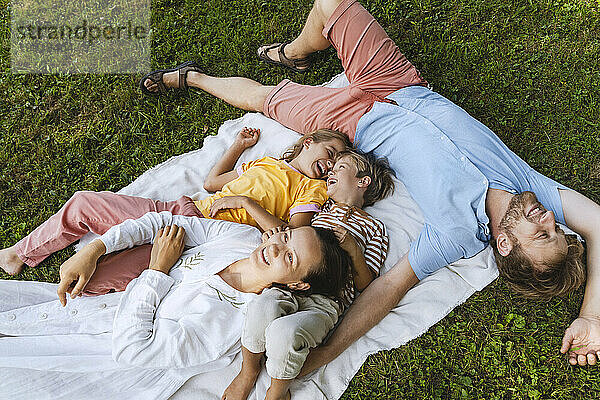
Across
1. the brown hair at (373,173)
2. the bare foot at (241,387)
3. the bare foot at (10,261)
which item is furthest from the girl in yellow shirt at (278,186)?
the bare foot at (10,261)

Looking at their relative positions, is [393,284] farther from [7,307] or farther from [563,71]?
[563,71]

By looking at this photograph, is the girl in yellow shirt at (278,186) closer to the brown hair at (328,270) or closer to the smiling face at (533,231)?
the brown hair at (328,270)

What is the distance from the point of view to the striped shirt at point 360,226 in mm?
3238

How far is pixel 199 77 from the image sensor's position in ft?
14.6

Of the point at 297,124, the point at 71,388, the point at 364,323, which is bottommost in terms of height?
the point at 71,388

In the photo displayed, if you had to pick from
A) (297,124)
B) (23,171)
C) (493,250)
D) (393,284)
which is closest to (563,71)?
(493,250)

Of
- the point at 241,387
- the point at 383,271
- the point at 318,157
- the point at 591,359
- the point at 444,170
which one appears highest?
the point at 444,170

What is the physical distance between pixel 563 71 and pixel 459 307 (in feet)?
8.23

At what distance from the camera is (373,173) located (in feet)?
11.7

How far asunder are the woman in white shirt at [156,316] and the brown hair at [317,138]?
0.84 m

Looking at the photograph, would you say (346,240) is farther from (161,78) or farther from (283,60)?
(161,78)

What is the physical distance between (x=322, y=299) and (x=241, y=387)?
0.65 metres

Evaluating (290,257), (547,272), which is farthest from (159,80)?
(547,272)

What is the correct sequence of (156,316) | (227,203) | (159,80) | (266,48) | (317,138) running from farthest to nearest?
1. (266,48)
2. (159,80)
3. (317,138)
4. (227,203)
5. (156,316)
